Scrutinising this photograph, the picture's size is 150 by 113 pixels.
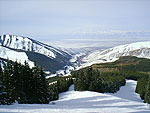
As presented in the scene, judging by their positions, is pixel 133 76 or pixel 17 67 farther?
pixel 133 76

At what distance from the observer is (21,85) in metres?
42.6

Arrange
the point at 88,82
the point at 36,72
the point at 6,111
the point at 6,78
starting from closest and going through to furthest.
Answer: the point at 6,111 → the point at 6,78 → the point at 36,72 → the point at 88,82

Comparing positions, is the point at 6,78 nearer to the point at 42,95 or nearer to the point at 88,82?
the point at 42,95

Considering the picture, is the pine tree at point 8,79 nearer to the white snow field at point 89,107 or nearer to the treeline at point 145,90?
the white snow field at point 89,107

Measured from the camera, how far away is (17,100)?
42.2 metres

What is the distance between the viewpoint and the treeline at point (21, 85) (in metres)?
39.8

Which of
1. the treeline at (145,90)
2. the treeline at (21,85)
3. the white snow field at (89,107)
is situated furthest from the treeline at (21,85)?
the treeline at (145,90)

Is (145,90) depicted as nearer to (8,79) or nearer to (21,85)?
(21,85)

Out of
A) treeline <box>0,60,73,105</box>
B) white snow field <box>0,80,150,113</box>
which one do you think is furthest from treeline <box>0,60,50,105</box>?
white snow field <box>0,80,150,113</box>

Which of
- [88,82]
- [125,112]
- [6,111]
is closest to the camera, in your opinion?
[6,111]

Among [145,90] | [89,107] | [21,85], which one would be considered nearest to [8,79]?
[21,85]

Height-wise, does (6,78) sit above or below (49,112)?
above

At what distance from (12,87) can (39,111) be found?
19.2 m

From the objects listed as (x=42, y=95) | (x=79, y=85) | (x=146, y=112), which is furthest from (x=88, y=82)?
(x=146, y=112)
